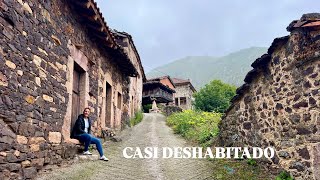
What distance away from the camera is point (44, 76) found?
5.62m

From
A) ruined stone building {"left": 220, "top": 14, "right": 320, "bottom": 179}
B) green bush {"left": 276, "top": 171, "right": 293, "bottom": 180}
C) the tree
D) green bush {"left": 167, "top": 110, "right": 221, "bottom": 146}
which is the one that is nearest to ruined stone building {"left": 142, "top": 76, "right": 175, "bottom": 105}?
the tree

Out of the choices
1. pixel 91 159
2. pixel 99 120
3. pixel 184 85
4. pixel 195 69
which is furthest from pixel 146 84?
pixel 195 69

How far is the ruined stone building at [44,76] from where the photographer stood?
443 centimetres

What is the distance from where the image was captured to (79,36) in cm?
761

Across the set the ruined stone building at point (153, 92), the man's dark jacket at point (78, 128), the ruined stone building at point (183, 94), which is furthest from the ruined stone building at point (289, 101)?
the ruined stone building at point (183, 94)

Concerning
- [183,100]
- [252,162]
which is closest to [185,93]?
[183,100]

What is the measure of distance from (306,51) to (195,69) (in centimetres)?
14965

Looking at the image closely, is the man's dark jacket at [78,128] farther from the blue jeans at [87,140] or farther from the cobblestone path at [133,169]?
the cobblestone path at [133,169]

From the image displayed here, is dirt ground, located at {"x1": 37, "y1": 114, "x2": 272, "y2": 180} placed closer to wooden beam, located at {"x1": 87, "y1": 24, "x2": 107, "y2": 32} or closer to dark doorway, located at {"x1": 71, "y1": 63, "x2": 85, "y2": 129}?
dark doorway, located at {"x1": 71, "y1": 63, "x2": 85, "y2": 129}

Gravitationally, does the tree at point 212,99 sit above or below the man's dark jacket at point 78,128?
above

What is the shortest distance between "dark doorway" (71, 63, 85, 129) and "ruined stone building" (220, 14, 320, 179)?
4.14m

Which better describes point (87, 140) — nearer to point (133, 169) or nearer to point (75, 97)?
point (75, 97)

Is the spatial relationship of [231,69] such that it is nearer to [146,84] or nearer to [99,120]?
[146,84]

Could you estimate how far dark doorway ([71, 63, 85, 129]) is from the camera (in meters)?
7.60
